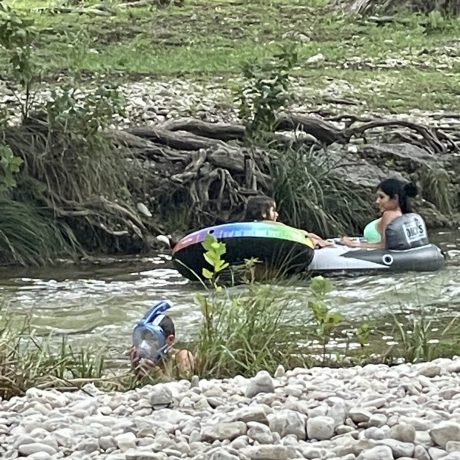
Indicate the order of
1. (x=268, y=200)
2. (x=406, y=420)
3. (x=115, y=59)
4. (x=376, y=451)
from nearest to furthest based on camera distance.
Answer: (x=376, y=451) < (x=406, y=420) < (x=268, y=200) < (x=115, y=59)

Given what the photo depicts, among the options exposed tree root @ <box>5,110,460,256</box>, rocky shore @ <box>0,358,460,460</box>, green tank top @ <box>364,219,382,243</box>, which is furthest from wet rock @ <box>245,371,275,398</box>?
exposed tree root @ <box>5,110,460,256</box>

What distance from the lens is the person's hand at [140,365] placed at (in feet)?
21.8

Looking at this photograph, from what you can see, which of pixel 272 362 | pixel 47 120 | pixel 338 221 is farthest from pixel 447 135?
pixel 272 362

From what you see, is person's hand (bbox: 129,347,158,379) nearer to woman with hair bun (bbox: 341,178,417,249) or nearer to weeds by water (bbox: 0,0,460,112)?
woman with hair bun (bbox: 341,178,417,249)

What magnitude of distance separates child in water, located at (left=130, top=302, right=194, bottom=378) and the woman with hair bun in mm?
4879

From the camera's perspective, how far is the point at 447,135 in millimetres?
15617

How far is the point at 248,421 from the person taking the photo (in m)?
4.88

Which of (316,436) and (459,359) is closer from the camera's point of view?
(316,436)

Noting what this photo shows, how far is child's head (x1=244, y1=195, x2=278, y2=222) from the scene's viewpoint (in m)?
12.1

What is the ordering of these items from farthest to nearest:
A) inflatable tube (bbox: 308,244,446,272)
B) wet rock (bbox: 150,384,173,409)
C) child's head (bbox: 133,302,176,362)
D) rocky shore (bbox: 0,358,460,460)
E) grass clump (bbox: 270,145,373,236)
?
1. grass clump (bbox: 270,145,373,236)
2. inflatable tube (bbox: 308,244,446,272)
3. child's head (bbox: 133,302,176,362)
4. wet rock (bbox: 150,384,173,409)
5. rocky shore (bbox: 0,358,460,460)

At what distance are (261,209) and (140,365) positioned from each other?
220 inches

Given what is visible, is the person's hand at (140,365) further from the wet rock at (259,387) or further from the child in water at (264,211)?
the child in water at (264,211)

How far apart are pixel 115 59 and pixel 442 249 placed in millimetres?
8965

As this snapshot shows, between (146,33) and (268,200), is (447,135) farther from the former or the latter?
(146,33)
